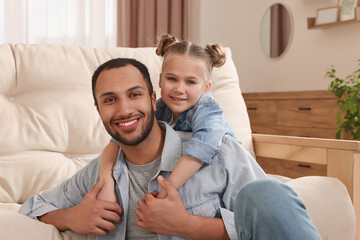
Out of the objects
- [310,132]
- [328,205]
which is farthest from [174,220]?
[310,132]

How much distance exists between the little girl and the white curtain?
209cm

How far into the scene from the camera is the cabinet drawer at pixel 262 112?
313cm

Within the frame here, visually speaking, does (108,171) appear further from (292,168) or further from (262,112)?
(262,112)

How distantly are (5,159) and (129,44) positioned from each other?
2.33m

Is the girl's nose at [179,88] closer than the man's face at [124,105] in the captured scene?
No

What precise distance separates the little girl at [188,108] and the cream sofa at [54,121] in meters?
0.33

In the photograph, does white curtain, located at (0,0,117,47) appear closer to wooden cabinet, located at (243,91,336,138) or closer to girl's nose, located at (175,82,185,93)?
wooden cabinet, located at (243,91,336,138)

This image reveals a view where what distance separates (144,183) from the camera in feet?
3.62

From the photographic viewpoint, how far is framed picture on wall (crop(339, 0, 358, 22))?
9.75ft

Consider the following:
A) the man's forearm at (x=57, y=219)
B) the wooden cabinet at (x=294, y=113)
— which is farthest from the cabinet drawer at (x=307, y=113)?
the man's forearm at (x=57, y=219)

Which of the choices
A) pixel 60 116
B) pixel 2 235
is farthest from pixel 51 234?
pixel 60 116

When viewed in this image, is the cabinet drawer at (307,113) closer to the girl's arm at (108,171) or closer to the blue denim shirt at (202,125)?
the blue denim shirt at (202,125)

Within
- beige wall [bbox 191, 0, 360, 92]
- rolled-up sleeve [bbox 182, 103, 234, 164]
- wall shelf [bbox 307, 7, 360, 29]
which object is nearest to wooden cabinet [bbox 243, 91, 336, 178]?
beige wall [bbox 191, 0, 360, 92]

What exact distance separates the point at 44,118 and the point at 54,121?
4 cm
